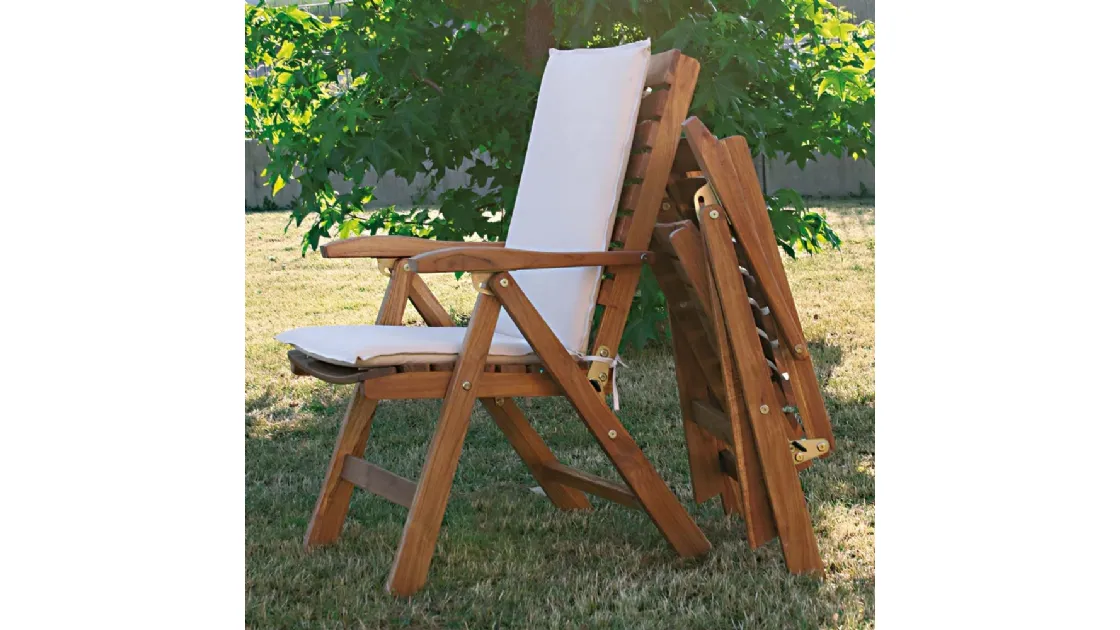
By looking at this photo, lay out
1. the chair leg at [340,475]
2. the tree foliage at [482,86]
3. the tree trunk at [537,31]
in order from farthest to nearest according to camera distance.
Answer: the tree trunk at [537,31] < the tree foliage at [482,86] < the chair leg at [340,475]

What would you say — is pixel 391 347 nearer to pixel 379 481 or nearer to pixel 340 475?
pixel 379 481

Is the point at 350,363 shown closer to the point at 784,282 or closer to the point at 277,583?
the point at 277,583

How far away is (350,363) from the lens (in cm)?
217

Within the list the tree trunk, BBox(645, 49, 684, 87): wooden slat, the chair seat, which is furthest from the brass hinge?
the tree trunk

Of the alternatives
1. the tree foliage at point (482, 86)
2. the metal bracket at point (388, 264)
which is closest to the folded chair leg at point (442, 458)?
the metal bracket at point (388, 264)

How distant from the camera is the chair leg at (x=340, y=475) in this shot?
253 centimetres

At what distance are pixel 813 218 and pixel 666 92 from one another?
8.21ft

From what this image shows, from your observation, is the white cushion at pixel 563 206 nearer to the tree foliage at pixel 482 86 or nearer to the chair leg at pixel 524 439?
the chair leg at pixel 524 439

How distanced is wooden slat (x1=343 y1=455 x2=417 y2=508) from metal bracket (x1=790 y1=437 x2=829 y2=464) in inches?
31.0

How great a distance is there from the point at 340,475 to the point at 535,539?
473 mm

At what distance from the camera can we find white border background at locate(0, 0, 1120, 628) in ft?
5.37

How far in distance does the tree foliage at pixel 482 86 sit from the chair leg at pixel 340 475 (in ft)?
5.15

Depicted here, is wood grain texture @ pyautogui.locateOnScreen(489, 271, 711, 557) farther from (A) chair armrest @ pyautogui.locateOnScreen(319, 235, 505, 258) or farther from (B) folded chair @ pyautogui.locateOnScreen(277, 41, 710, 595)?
(A) chair armrest @ pyautogui.locateOnScreen(319, 235, 505, 258)
